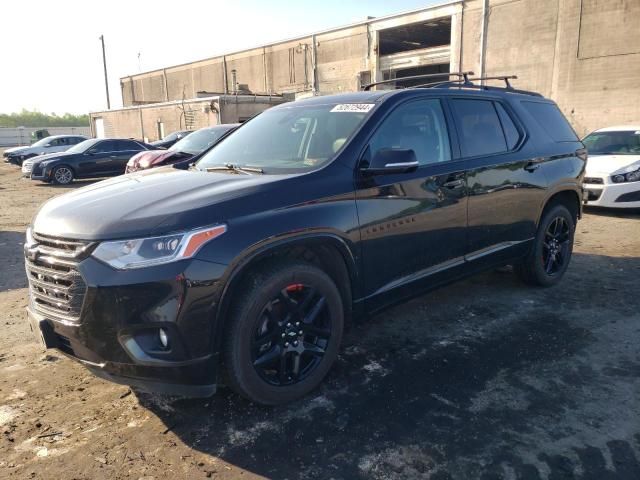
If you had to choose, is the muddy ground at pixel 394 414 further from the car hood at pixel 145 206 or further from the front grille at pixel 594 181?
the front grille at pixel 594 181

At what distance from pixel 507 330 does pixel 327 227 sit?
6.77 ft

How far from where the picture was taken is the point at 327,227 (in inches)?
118

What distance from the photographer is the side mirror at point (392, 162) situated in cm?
318

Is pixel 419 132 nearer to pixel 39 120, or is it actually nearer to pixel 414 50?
pixel 414 50

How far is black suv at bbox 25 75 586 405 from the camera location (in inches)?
99.0

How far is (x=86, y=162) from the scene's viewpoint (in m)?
16.4

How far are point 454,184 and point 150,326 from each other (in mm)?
2446

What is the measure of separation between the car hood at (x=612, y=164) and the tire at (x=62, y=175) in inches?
587

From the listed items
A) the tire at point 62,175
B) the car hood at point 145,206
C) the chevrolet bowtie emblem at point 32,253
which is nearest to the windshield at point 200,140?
the tire at point 62,175

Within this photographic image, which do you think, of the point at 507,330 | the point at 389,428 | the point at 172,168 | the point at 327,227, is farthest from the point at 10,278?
the point at 507,330

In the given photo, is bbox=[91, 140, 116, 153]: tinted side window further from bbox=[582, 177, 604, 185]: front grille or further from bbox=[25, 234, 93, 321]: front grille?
bbox=[25, 234, 93, 321]: front grille

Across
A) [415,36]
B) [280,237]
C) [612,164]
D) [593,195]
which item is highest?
[415,36]

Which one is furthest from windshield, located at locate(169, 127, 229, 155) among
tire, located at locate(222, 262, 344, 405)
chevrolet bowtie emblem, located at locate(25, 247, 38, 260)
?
tire, located at locate(222, 262, 344, 405)

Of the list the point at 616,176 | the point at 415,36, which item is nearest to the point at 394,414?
the point at 616,176
